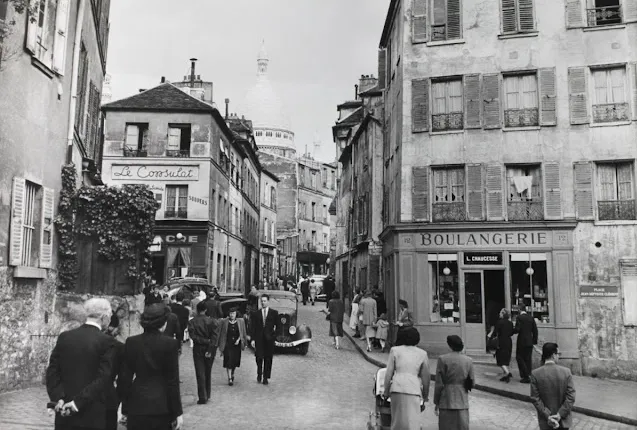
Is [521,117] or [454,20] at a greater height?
[454,20]

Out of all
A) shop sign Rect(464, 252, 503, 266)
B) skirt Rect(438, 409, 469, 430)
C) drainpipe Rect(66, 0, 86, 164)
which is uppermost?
drainpipe Rect(66, 0, 86, 164)

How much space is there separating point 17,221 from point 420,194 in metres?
12.4

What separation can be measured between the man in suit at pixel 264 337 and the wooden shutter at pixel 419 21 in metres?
11.3

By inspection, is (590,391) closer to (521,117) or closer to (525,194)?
(525,194)

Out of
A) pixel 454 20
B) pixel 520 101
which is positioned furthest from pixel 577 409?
pixel 454 20

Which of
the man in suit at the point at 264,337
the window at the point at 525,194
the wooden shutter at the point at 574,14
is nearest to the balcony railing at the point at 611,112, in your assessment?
the window at the point at 525,194

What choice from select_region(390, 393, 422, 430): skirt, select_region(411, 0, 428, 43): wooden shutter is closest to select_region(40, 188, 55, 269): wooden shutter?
select_region(390, 393, 422, 430): skirt

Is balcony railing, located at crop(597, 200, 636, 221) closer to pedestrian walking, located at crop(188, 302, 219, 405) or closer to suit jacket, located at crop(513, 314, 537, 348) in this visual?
suit jacket, located at crop(513, 314, 537, 348)

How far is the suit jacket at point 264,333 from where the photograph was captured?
43.1 ft

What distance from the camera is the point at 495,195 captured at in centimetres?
1936

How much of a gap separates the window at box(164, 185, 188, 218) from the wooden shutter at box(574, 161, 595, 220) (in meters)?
20.0

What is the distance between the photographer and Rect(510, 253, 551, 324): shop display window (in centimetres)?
1881

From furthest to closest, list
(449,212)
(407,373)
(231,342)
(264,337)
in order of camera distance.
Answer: (449,212)
(264,337)
(231,342)
(407,373)

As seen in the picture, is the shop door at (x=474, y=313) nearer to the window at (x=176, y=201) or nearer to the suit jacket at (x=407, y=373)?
the suit jacket at (x=407, y=373)
